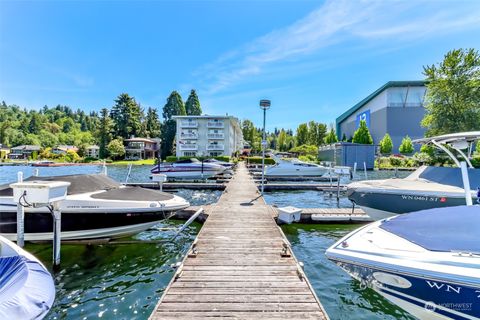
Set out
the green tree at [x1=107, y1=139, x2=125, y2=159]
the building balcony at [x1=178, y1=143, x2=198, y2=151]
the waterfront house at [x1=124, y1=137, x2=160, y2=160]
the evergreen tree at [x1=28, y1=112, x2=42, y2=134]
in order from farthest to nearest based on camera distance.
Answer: the evergreen tree at [x1=28, y1=112, x2=42, y2=134] → the waterfront house at [x1=124, y1=137, x2=160, y2=160] → the green tree at [x1=107, y1=139, x2=125, y2=159] → the building balcony at [x1=178, y1=143, x2=198, y2=151]

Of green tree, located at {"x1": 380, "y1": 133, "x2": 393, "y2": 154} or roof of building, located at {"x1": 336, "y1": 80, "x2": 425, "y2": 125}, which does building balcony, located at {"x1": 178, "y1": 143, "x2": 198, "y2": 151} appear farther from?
roof of building, located at {"x1": 336, "y1": 80, "x2": 425, "y2": 125}

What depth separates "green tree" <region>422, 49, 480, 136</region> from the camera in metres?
25.9

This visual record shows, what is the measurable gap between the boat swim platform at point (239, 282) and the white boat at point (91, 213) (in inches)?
64.7

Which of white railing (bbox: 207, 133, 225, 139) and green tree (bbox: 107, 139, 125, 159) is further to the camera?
green tree (bbox: 107, 139, 125, 159)

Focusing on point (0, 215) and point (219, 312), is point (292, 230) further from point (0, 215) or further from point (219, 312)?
point (0, 215)

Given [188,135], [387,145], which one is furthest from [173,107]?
[387,145]

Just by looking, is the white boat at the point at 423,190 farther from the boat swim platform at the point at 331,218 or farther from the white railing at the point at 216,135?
the white railing at the point at 216,135

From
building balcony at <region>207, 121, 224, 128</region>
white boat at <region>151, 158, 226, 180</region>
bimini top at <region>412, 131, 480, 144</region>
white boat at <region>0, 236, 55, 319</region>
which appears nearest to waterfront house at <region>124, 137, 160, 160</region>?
building balcony at <region>207, 121, 224, 128</region>

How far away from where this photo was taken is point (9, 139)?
254ft

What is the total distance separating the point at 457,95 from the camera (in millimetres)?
26391

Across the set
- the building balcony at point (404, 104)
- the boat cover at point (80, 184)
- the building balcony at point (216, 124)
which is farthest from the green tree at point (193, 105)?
the boat cover at point (80, 184)

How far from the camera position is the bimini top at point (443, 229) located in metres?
3.23

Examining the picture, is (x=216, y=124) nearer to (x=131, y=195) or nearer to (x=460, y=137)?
(x=131, y=195)

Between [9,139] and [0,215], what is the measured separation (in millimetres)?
94716
